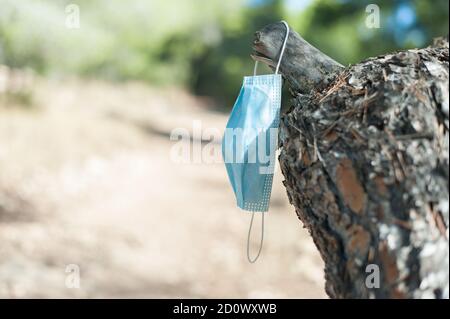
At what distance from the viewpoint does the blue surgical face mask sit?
183 centimetres

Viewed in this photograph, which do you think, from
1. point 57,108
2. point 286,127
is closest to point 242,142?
point 286,127

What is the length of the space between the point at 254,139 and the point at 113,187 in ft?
21.4

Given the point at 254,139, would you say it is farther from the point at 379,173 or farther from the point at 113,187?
the point at 113,187

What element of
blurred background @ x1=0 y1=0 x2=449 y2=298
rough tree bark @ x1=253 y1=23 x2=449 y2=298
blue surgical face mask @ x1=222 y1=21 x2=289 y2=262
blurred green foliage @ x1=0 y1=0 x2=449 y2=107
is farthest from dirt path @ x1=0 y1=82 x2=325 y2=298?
rough tree bark @ x1=253 y1=23 x2=449 y2=298

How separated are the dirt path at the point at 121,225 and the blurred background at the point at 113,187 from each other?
0.06 ft

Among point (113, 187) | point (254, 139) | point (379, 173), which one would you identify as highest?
point (113, 187)

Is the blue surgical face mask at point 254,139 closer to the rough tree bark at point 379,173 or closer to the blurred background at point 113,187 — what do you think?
A: the rough tree bark at point 379,173

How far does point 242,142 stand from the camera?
73.1 inches

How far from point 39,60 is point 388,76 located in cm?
1000

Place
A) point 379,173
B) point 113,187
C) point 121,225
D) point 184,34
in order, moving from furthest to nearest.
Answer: point 184,34
point 113,187
point 121,225
point 379,173

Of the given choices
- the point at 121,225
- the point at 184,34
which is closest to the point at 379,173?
the point at 121,225

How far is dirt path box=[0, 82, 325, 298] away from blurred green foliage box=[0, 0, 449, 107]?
4.88ft

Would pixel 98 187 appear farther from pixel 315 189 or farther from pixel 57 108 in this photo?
pixel 315 189

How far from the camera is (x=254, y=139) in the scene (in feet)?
6.04
